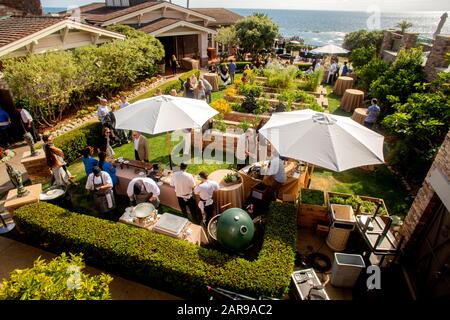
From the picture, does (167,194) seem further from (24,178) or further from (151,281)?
(24,178)

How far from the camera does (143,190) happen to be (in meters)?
6.79

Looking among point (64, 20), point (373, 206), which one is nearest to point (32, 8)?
point (64, 20)

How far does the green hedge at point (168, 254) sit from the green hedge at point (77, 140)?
3.69 metres

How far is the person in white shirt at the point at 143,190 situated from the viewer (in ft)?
21.7

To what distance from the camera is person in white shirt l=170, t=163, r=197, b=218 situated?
22.0 feet

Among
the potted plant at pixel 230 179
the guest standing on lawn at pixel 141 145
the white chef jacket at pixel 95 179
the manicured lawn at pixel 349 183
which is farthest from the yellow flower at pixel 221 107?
the white chef jacket at pixel 95 179

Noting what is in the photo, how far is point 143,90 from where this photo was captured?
18.1 meters

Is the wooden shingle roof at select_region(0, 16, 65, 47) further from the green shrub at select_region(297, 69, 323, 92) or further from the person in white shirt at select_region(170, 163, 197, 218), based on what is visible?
the green shrub at select_region(297, 69, 323, 92)

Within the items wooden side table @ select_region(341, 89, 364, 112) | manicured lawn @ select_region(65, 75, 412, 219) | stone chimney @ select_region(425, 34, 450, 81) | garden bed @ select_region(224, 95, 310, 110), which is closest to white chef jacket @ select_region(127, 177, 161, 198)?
manicured lawn @ select_region(65, 75, 412, 219)

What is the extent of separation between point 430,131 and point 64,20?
17.0m

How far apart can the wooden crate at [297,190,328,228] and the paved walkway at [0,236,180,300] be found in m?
3.73

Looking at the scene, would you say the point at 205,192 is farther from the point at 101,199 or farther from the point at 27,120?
the point at 27,120

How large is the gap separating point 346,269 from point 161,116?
5896 mm

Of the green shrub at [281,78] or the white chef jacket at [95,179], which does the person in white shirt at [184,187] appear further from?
the green shrub at [281,78]
